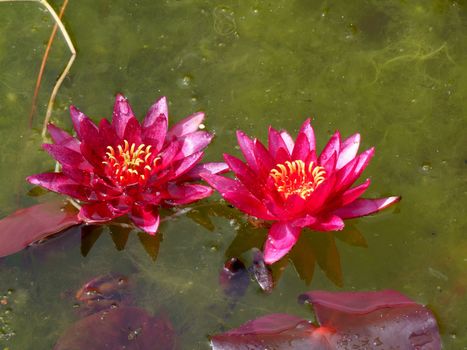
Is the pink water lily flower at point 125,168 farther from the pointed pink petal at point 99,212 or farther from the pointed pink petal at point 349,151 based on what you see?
the pointed pink petal at point 349,151

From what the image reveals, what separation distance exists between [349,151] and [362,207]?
0.75ft

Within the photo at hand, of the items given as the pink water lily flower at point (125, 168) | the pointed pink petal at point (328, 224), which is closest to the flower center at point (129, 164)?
the pink water lily flower at point (125, 168)

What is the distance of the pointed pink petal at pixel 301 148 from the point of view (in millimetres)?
2857

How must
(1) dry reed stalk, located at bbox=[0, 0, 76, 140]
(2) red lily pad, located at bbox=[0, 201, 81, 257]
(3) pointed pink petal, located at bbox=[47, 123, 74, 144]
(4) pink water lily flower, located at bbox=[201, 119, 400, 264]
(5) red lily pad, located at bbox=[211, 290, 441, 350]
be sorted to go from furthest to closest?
(1) dry reed stalk, located at bbox=[0, 0, 76, 140] < (3) pointed pink petal, located at bbox=[47, 123, 74, 144] < (2) red lily pad, located at bbox=[0, 201, 81, 257] < (4) pink water lily flower, located at bbox=[201, 119, 400, 264] < (5) red lily pad, located at bbox=[211, 290, 441, 350]

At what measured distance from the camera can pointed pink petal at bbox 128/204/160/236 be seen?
2.84m

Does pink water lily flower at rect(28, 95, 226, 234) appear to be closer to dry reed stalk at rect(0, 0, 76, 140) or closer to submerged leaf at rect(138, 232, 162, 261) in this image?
submerged leaf at rect(138, 232, 162, 261)

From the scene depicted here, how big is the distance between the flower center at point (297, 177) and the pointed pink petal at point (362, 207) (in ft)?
0.50

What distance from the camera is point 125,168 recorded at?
9.30 ft

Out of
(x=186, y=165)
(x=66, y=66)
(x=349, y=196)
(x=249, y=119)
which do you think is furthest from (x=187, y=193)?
(x=66, y=66)

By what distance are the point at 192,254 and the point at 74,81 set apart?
1014mm

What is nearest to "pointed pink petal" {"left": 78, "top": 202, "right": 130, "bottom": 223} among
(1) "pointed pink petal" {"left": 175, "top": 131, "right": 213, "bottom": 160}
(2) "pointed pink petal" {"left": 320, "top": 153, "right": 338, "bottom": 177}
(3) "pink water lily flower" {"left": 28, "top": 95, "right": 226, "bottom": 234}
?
(3) "pink water lily flower" {"left": 28, "top": 95, "right": 226, "bottom": 234}

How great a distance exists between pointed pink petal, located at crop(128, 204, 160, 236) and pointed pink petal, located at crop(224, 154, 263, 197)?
1.16 feet

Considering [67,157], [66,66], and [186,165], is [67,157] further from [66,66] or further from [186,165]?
[66,66]

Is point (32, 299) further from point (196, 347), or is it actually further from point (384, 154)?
point (384, 154)
